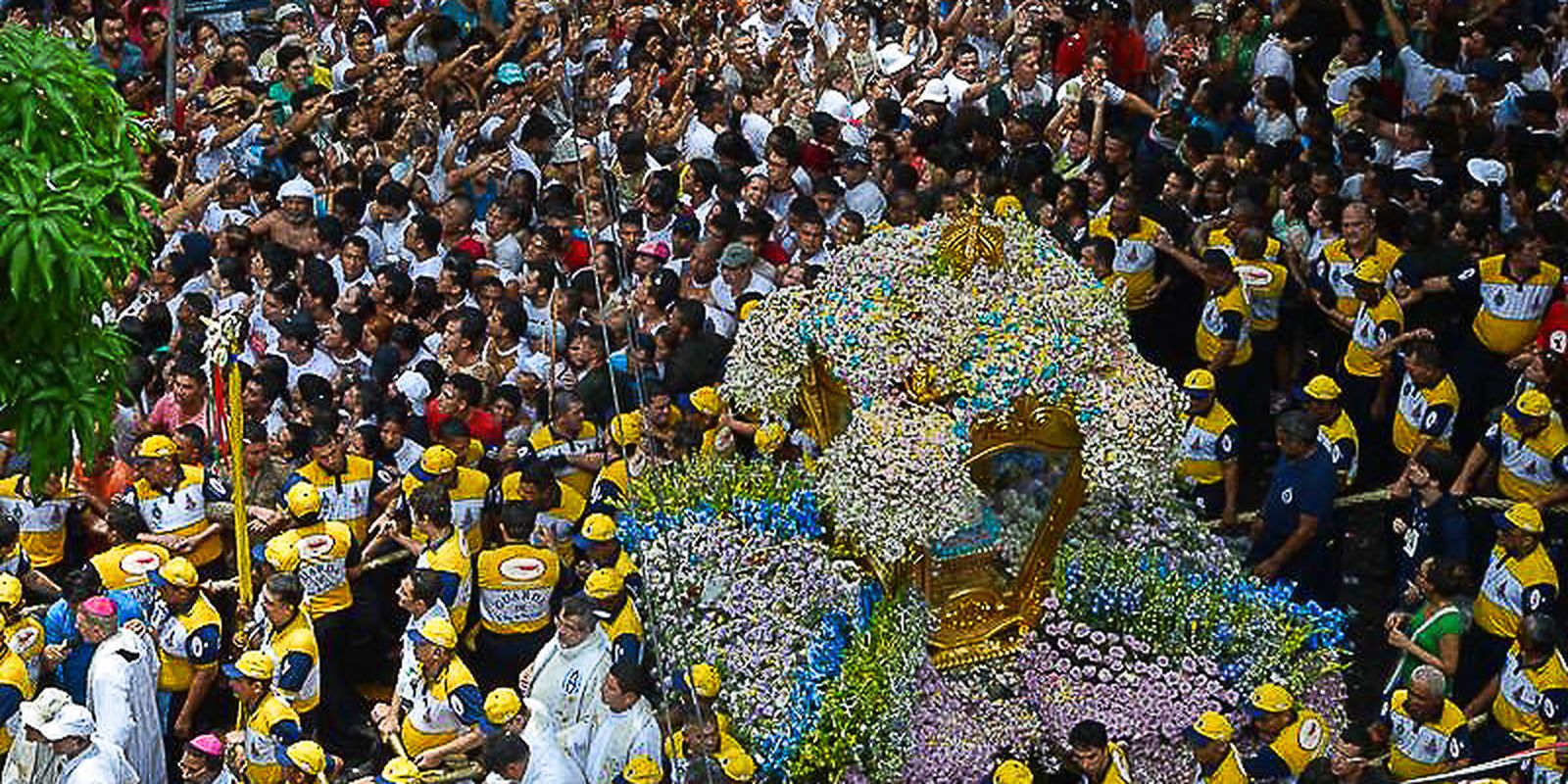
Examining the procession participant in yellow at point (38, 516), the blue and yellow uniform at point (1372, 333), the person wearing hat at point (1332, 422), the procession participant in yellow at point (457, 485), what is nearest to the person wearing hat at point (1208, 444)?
Answer: the person wearing hat at point (1332, 422)

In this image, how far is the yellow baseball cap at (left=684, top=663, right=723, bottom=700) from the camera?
12219 mm

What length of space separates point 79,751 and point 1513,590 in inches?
252

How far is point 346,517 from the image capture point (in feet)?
46.0

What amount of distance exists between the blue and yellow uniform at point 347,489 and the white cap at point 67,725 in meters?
2.51

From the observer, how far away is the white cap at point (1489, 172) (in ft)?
54.3

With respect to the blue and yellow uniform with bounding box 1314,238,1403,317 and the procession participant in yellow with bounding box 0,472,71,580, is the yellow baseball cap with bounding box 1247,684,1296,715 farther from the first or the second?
the procession participant in yellow with bounding box 0,472,71,580

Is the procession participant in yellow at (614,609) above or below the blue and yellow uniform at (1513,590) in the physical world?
above

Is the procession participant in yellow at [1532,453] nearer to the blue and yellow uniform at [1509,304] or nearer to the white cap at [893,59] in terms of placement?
the blue and yellow uniform at [1509,304]

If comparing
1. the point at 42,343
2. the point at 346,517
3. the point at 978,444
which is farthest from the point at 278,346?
the point at 42,343

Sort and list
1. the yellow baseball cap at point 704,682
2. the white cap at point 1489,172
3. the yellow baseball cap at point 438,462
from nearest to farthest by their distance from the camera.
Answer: the yellow baseball cap at point 704,682 < the yellow baseball cap at point 438,462 < the white cap at point 1489,172

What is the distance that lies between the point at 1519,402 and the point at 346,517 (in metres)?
5.84

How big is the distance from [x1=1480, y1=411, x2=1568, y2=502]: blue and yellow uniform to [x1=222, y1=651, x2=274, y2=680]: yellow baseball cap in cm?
621

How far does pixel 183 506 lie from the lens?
13734mm

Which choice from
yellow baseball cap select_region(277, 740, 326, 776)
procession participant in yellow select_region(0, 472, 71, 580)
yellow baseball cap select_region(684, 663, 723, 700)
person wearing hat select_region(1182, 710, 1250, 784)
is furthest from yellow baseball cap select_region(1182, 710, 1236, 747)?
procession participant in yellow select_region(0, 472, 71, 580)
